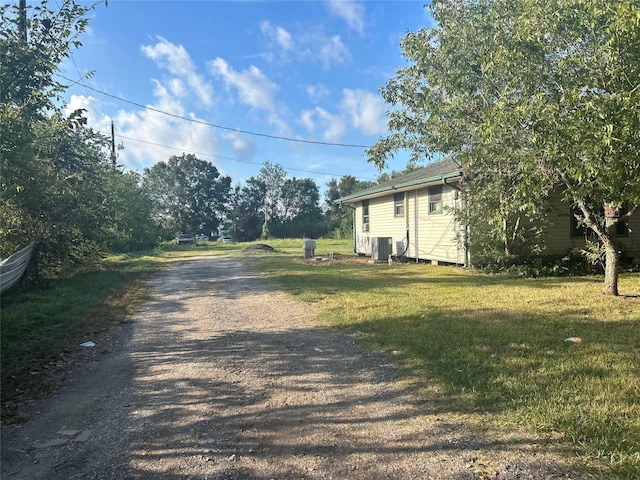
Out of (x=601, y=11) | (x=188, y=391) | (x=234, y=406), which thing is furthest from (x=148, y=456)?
(x=601, y=11)

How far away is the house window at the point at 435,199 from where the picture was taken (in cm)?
1428

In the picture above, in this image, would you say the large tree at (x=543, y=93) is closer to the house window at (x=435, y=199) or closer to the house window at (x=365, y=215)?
the house window at (x=435, y=199)

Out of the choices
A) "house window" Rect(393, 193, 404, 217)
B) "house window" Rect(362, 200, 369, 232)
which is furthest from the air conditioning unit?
"house window" Rect(362, 200, 369, 232)

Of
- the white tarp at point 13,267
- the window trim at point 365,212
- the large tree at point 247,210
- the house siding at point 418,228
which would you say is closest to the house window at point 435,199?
the house siding at point 418,228

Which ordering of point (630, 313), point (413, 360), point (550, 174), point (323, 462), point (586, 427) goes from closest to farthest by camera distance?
1. point (323, 462)
2. point (586, 427)
3. point (413, 360)
4. point (630, 313)
5. point (550, 174)

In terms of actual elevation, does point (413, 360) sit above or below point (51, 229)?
below

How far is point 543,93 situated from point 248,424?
16.2ft

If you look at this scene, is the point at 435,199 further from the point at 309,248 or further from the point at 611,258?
the point at 611,258

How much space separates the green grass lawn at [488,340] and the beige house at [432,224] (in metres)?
2.67

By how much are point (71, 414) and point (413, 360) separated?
10.2 feet

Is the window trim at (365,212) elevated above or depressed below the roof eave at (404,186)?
below

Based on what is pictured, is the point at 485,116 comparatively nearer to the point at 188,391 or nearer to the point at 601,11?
the point at 601,11

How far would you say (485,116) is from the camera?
5.82 m

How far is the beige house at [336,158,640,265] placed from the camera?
12898 millimetres
